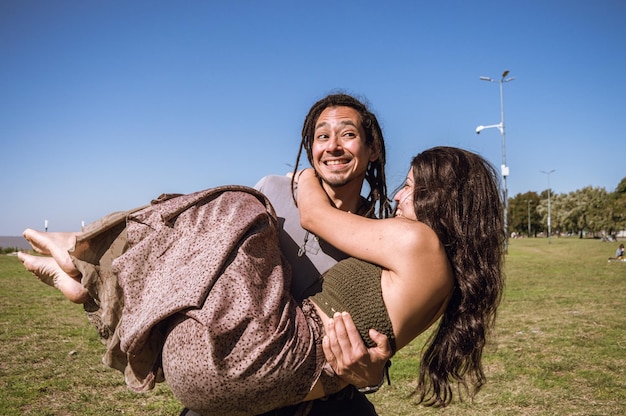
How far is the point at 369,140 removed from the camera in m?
3.69

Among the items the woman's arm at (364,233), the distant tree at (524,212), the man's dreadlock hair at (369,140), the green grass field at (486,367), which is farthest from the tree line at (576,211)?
the woman's arm at (364,233)

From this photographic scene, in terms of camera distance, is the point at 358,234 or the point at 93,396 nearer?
the point at 358,234

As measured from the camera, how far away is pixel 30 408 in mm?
5809

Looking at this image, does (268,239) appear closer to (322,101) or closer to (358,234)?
(358,234)

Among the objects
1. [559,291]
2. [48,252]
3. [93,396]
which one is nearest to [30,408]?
[93,396]

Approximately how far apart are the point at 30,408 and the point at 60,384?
2.79 ft

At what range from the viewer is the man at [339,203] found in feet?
7.83

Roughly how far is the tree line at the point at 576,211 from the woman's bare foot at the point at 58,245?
68.0 meters

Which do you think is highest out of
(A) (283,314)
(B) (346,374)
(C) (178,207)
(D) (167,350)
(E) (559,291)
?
(C) (178,207)

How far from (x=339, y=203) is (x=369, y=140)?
529mm

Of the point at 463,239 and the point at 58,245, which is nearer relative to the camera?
the point at 463,239

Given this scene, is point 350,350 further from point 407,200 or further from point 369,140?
point 369,140

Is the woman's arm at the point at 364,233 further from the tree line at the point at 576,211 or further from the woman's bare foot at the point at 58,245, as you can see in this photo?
the tree line at the point at 576,211

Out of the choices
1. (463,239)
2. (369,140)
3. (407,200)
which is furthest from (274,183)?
(463,239)
